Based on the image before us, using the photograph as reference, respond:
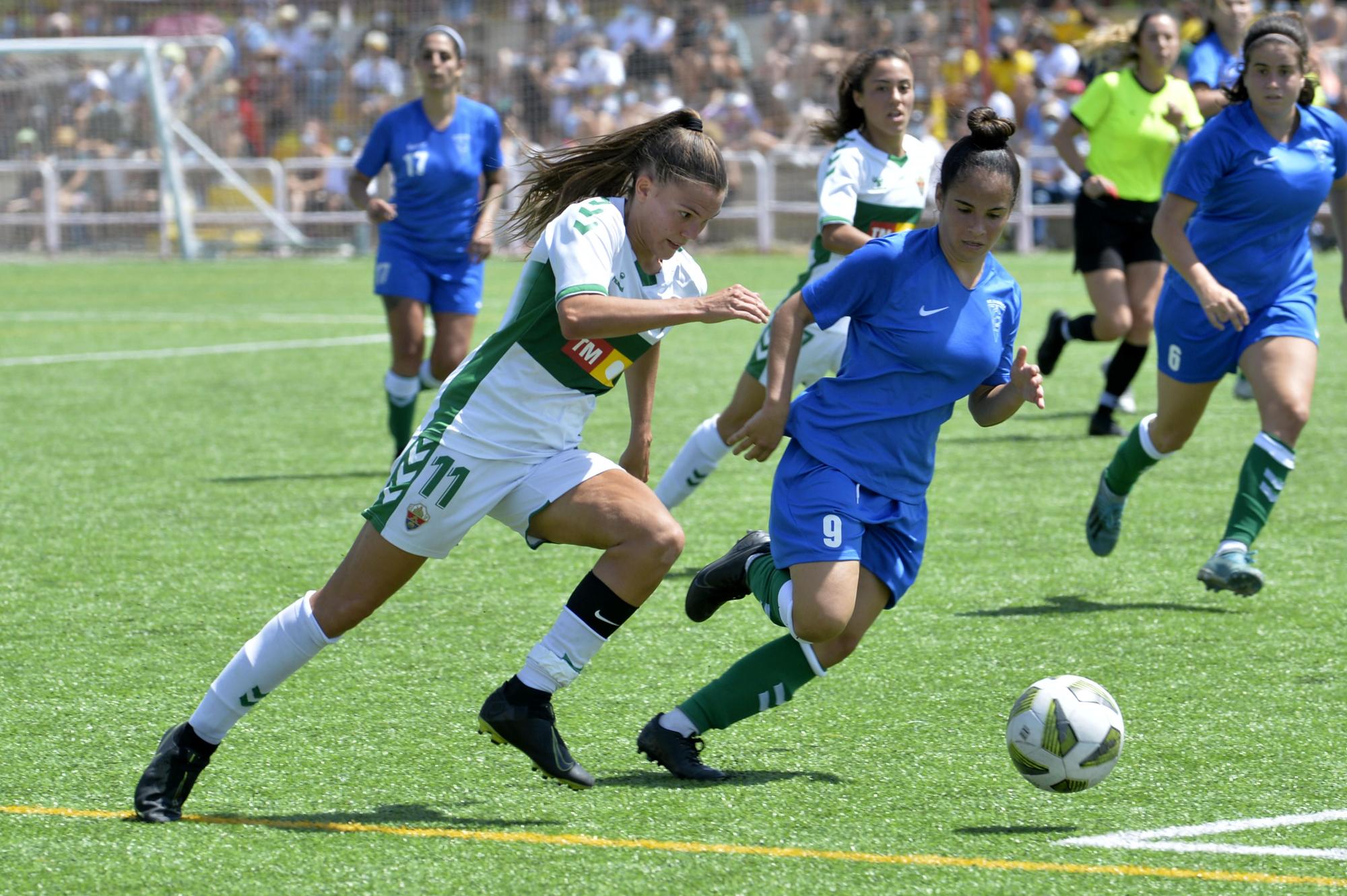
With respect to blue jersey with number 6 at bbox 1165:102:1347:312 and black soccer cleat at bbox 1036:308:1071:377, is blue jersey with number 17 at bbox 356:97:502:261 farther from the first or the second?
blue jersey with number 6 at bbox 1165:102:1347:312

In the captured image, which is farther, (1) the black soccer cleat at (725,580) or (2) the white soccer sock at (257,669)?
(1) the black soccer cleat at (725,580)

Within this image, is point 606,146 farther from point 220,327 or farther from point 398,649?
point 220,327

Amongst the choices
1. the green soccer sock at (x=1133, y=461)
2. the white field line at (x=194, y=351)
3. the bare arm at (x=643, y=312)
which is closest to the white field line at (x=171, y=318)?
the white field line at (x=194, y=351)

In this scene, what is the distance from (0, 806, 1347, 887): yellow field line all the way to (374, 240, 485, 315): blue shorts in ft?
17.1

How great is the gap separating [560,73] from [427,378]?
18.4 metres

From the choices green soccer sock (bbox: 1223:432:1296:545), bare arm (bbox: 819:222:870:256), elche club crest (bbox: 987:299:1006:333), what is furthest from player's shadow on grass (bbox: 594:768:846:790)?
bare arm (bbox: 819:222:870:256)

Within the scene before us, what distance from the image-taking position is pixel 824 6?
26.3m

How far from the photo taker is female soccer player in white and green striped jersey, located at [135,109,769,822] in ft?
13.5

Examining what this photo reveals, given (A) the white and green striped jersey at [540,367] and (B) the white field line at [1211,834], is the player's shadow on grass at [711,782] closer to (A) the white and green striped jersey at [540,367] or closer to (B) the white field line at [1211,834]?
(B) the white field line at [1211,834]

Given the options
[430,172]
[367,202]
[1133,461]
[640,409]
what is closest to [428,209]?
[430,172]

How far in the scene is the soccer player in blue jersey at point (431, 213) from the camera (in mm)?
9086

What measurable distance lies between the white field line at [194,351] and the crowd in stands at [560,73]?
31.1ft

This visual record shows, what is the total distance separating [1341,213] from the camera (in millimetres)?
6613

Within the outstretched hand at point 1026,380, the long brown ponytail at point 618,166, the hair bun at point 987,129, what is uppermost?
the hair bun at point 987,129
